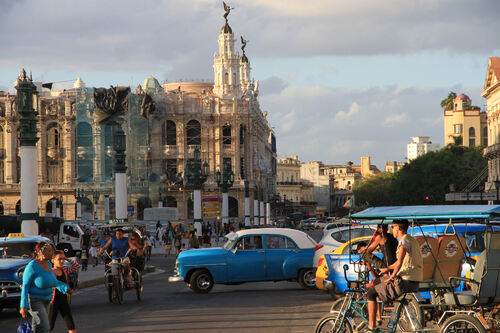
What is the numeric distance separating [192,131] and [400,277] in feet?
288

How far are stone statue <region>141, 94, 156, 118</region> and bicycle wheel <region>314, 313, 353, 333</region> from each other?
81.3 meters

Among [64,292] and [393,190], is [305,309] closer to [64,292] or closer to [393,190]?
[64,292]

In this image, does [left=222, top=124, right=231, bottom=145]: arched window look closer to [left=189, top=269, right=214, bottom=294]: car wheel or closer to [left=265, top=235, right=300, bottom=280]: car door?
[left=265, top=235, right=300, bottom=280]: car door

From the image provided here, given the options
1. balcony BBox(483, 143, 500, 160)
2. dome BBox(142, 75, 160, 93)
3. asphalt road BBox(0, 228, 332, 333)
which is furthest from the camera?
dome BBox(142, 75, 160, 93)

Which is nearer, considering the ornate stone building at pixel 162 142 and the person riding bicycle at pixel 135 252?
the person riding bicycle at pixel 135 252

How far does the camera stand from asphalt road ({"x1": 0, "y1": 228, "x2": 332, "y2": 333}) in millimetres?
13484

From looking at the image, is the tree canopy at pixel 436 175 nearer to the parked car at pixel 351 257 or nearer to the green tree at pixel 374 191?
the green tree at pixel 374 191

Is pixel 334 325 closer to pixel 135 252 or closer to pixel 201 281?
pixel 135 252

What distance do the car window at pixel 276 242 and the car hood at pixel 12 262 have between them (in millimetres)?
5976

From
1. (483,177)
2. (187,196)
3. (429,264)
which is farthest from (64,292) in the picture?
(187,196)

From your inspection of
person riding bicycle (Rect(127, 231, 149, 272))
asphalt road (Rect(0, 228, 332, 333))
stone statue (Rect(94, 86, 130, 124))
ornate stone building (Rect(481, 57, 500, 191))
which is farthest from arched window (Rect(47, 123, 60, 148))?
person riding bicycle (Rect(127, 231, 149, 272))

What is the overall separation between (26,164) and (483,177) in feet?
209

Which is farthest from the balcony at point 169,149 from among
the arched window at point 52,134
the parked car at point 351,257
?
the parked car at point 351,257

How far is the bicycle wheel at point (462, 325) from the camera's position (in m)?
9.50
